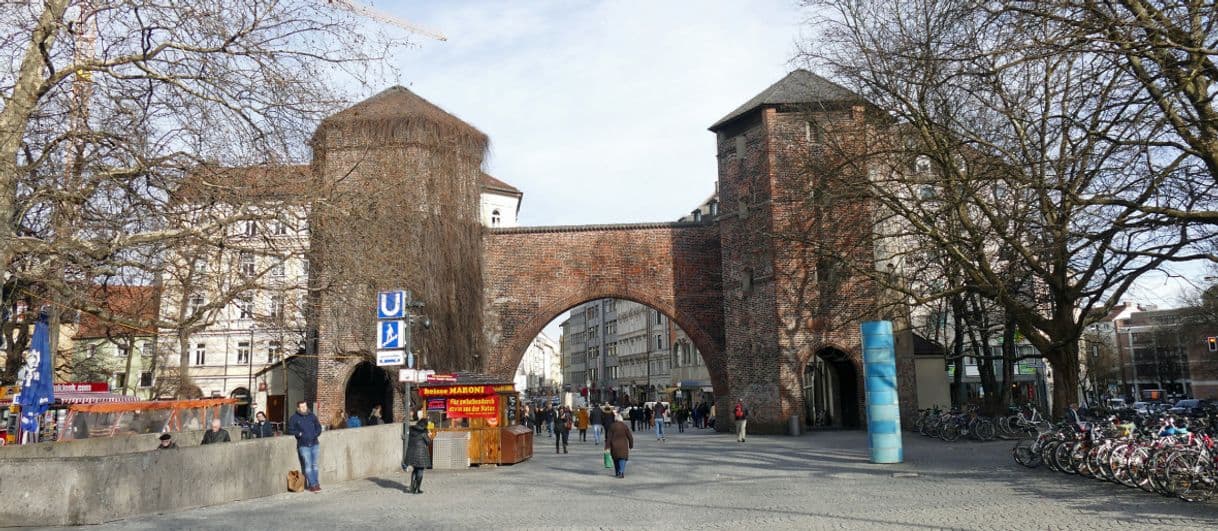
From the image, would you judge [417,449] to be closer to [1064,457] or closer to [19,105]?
[19,105]

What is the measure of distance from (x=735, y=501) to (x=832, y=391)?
99.9 feet

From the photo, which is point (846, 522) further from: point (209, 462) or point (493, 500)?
point (209, 462)

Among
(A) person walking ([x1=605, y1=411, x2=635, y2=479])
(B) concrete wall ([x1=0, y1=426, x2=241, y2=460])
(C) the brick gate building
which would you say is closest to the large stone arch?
(C) the brick gate building

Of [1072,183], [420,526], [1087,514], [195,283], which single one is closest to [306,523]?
[420,526]

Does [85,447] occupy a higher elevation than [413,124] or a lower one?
lower

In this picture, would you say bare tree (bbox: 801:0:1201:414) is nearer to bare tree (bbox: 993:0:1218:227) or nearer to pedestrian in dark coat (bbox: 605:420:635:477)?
bare tree (bbox: 993:0:1218:227)

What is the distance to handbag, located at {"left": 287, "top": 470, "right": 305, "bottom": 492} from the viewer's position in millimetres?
13938

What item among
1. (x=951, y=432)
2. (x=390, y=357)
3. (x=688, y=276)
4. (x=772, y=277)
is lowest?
(x=951, y=432)

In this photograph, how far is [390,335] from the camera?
16703 mm

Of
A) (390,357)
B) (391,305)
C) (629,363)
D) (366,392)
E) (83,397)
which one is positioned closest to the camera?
(390,357)

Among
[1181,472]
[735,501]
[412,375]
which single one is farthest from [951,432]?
[412,375]

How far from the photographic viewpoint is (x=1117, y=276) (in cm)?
1959

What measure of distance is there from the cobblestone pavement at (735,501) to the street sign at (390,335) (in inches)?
92.6

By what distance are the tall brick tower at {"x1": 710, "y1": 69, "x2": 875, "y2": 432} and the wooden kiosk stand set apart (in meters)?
11.7
